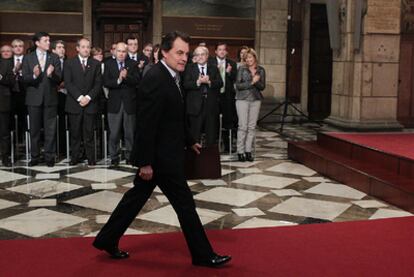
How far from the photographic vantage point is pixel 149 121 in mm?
3486

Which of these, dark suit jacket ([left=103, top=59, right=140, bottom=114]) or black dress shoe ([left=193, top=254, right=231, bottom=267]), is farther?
dark suit jacket ([left=103, top=59, right=140, bottom=114])

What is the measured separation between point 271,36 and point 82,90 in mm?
6850

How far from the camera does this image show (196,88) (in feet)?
26.2

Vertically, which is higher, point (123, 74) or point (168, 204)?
point (123, 74)

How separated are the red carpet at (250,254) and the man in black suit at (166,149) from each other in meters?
0.23

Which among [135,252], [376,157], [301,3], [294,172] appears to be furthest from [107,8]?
[135,252]

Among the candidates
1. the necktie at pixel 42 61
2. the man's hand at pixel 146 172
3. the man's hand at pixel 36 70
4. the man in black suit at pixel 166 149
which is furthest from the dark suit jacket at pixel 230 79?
the man's hand at pixel 146 172

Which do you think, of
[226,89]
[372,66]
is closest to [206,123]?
[226,89]

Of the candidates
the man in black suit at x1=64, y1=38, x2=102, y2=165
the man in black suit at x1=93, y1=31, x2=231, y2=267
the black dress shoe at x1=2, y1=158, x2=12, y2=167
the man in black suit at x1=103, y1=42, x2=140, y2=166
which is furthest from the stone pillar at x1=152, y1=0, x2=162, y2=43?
→ the man in black suit at x1=93, y1=31, x2=231, y2=267

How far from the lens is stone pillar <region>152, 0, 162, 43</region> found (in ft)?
42.9

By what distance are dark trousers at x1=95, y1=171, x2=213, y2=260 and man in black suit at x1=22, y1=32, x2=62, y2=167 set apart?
4291mm

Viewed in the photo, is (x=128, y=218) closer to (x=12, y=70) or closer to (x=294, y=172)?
(x=294, y=172)

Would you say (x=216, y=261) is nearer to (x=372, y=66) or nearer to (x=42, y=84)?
(x=42, y=84)

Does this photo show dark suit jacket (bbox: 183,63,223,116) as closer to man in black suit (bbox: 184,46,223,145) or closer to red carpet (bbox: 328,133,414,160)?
man in black suit (bbox: 184,46,223,145)
